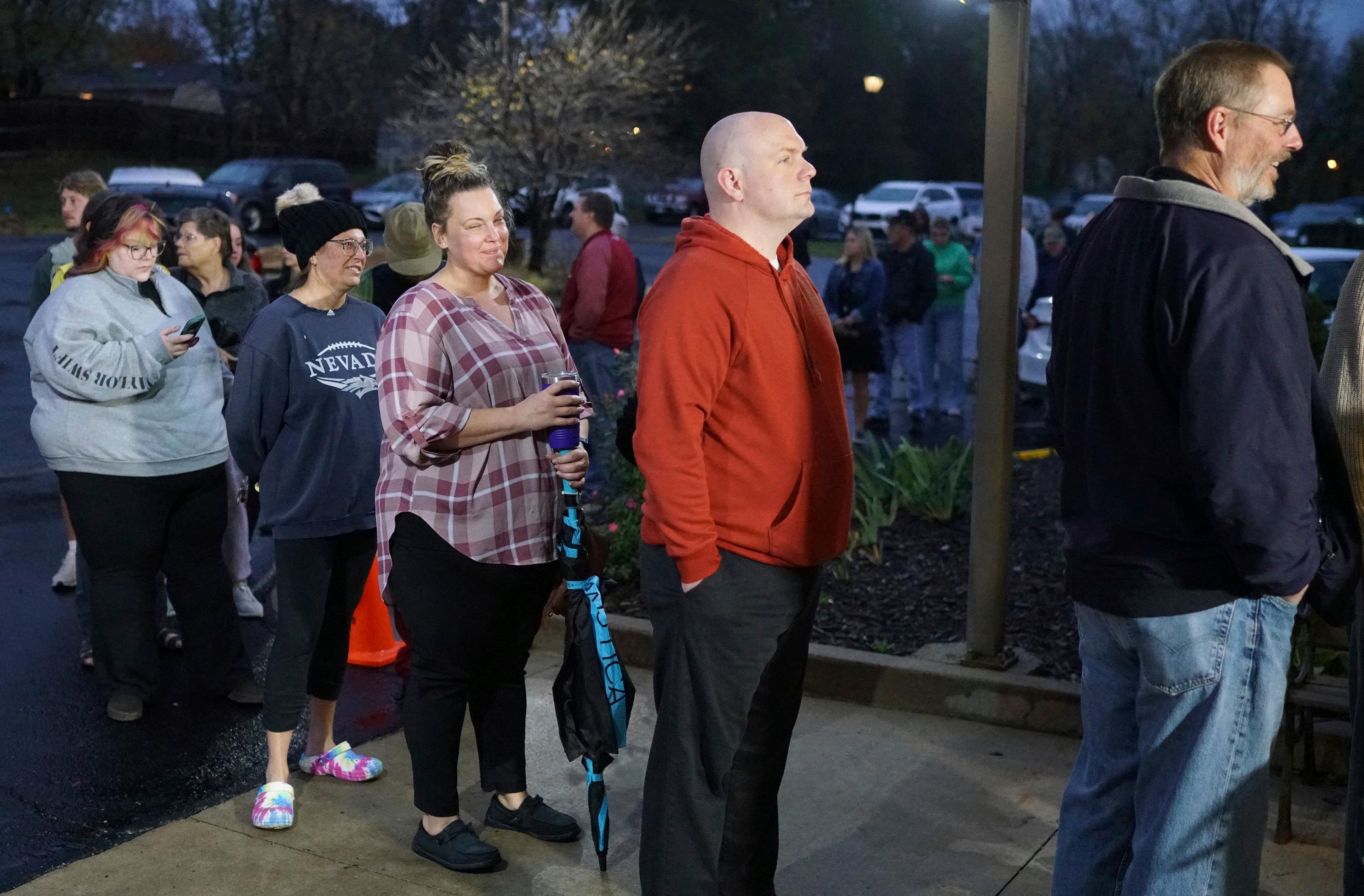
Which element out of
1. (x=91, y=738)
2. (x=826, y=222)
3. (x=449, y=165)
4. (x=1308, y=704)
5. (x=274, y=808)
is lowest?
(x=91, y=738)

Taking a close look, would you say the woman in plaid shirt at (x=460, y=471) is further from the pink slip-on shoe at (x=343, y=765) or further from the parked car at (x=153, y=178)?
the parked car at (x=153, y=178)

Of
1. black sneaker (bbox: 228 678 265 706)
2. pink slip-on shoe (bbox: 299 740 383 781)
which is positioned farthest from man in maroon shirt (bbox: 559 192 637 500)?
pink slip-on shoe (bbox: 299 740 383 781)

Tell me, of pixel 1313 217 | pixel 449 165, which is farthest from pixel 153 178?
pixel 449 165

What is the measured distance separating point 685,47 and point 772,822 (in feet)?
155

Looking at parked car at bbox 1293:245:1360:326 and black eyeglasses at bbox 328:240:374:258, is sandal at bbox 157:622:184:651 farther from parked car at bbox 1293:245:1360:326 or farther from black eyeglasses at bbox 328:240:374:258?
parked car at bbox 1293:245:1360:326

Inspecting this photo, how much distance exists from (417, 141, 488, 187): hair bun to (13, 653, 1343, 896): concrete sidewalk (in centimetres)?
198

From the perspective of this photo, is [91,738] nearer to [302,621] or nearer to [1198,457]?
[302,621]

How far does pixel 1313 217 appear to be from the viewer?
26516mm

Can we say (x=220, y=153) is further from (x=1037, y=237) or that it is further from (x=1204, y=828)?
(x=1204, y=828)

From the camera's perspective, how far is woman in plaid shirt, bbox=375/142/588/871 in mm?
3742

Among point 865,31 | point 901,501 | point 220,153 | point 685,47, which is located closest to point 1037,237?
point 901,501

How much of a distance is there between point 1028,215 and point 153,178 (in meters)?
20.4

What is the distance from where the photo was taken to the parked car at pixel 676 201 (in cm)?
4175

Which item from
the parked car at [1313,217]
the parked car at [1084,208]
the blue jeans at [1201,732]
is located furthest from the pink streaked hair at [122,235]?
the parked car at [1084,208]
